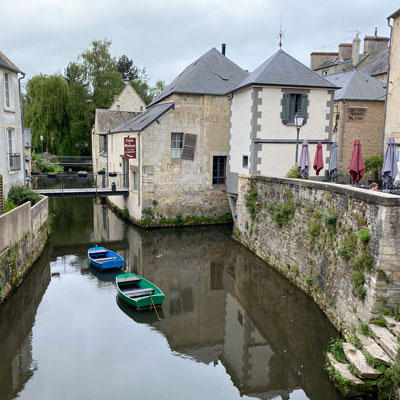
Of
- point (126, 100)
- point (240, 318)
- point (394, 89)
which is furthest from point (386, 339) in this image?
point (126, 100)

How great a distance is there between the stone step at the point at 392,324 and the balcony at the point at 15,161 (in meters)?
14.1

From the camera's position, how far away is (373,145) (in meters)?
21.6

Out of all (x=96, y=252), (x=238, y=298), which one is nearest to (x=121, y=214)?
(x=96, y=252)

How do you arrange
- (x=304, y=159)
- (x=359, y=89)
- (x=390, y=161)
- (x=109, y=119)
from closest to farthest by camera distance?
(x=390, y=161) < (x=304, y=159) < (x=359, y=89) < (x=109, y=119)

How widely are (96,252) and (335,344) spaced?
370 inches

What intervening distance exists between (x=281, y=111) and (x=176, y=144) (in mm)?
6439

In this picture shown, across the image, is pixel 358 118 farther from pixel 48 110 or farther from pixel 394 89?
pixel 48 110

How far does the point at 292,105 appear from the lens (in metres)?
15.1

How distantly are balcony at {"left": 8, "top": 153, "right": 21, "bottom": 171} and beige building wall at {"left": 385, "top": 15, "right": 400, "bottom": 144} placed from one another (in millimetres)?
15852

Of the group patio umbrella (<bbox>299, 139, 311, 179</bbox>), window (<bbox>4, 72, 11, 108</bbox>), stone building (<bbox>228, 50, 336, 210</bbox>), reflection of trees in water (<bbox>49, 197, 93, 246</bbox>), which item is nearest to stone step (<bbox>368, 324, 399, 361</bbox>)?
patio umbrella (<bbox>299, 139, 311, 179</bbox>)

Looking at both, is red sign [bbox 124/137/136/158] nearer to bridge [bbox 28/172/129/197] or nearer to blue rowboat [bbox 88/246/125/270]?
bridge [bbox 28/172/129/197]

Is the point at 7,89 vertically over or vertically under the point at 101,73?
under

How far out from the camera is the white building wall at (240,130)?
1564 cm

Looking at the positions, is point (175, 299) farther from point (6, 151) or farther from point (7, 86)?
point (7, 86)
